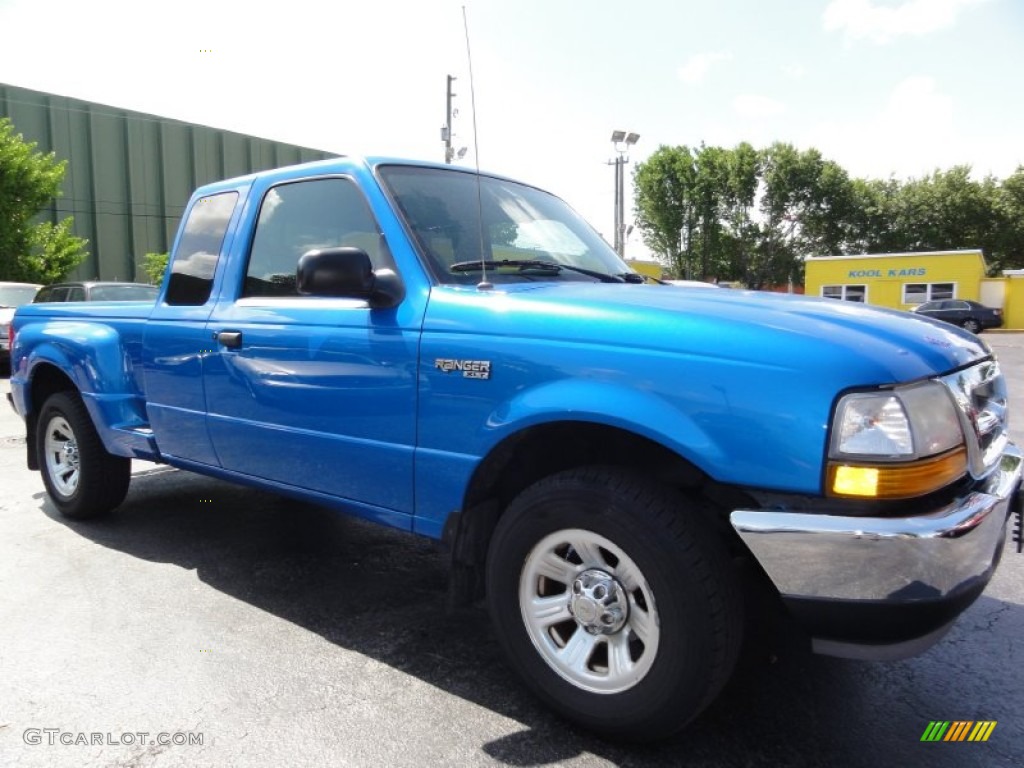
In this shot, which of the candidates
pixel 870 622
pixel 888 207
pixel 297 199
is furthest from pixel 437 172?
pixel 888 207

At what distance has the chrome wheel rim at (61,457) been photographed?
4590mm

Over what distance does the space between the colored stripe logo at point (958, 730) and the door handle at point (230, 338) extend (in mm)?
3004

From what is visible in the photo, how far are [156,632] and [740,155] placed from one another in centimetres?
4813

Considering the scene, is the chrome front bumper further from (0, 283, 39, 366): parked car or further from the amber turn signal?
(0, 283, 39, 366): parked car

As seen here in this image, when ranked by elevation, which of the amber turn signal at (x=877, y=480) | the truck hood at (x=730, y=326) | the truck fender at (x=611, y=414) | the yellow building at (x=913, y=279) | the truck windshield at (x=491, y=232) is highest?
the yellow building at (x=913, y=279)

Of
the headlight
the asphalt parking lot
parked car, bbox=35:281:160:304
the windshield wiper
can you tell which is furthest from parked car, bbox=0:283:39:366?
the headlight

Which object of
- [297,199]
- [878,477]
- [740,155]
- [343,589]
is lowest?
[343,589]

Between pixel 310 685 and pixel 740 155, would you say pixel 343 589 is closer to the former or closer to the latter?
pixel 310 685

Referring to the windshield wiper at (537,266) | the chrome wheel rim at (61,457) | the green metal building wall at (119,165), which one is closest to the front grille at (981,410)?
the windshield wiper at (537,266)

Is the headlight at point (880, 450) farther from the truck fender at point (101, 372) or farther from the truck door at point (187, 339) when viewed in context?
the truck fender at point (101, 372)

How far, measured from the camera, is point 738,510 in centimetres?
202

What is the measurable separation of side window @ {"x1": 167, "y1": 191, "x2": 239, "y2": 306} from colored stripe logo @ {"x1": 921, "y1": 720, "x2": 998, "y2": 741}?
3.48 m

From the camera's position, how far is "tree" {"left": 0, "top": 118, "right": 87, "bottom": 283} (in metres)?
18.8

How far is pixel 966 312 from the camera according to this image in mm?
30953
